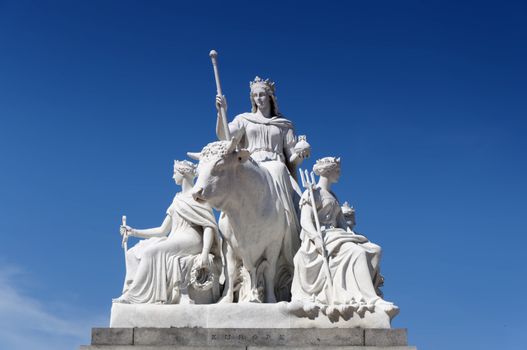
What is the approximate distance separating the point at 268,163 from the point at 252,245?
181cm

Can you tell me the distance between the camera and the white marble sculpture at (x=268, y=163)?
45.6 ft

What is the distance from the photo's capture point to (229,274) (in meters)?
14.0

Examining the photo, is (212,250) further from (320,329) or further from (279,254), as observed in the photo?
(320,329)

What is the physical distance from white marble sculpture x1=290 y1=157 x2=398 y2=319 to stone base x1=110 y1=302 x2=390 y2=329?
165mm

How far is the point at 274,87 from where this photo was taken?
16.3 metres

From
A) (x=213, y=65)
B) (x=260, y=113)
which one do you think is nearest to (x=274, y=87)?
(x=260, y=113)

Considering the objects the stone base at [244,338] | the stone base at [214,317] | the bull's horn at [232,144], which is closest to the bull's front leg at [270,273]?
the stone base at [214,317]

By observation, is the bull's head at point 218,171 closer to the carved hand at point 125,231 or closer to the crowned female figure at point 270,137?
the crowned female figure at point 270,137

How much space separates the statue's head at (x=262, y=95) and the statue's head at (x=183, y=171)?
6.29ft

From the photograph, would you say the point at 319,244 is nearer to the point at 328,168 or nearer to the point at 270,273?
the point at 270,273

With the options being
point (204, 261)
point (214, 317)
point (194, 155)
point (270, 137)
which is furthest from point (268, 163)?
point (214, 317)

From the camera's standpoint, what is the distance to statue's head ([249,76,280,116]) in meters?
16.1

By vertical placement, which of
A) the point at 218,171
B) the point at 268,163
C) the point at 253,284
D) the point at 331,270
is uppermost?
the point at 268,163

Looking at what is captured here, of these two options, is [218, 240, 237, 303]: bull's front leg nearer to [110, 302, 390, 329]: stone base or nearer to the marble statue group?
→ the marble statue group
